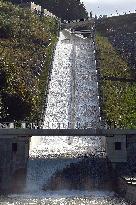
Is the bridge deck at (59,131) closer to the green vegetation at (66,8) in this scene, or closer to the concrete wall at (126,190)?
the concrete wall at (126,190)

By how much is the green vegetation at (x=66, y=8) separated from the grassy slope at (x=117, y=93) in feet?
127

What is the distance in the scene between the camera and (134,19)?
105 metres

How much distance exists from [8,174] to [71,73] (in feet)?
93.9

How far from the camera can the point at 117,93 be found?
63.8m

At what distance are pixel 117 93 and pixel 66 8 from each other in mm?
61330

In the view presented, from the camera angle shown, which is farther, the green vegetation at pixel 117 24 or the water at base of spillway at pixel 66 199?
the green vegetation at pixel 117 24

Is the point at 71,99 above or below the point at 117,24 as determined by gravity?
below

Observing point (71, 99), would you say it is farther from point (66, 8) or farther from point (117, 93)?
point (66, 8)

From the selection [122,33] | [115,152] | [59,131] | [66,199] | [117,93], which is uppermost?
[122,33]

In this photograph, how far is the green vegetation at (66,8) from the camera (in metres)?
120

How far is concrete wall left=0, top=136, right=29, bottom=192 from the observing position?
46.6 metres

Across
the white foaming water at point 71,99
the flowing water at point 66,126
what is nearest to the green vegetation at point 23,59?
the white foaming water at point 71,99

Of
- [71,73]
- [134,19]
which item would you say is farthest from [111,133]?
[134,19]

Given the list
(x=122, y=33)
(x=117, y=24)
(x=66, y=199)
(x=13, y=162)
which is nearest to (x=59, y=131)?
(x=13, y=162)
